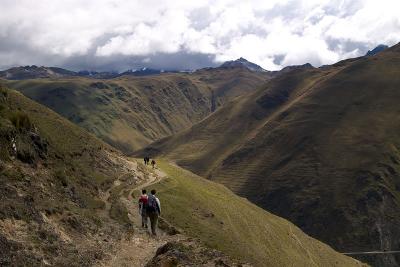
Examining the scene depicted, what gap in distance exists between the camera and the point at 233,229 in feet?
223

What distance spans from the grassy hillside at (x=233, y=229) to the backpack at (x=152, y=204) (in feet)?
59.3

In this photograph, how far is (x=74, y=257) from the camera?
94.2 ft

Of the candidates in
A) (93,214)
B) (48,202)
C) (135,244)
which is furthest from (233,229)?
(48,202)

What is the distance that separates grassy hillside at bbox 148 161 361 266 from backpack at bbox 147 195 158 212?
18.1 metres

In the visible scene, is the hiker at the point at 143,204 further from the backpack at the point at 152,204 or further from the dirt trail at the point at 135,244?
the backpack at the point at 152,204

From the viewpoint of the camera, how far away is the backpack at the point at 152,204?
36.9m

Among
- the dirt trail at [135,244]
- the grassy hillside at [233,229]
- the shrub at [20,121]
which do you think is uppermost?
the shrub at [20,121]

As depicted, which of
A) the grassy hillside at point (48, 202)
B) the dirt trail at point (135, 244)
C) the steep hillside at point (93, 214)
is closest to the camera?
the grassy hillside at point (48, 202)

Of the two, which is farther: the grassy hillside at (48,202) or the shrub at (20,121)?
the shrub at (20,121)

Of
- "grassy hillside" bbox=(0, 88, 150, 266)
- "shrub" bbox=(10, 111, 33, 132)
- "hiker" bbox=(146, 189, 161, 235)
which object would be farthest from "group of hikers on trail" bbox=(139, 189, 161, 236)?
"shrub" bbox=(10, 111, 33, 132)

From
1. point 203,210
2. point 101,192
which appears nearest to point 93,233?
point 101,192

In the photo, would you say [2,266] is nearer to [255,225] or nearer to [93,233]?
[93,233]

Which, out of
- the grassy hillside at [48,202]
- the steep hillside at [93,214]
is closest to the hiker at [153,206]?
the steep hillside at [93,214]

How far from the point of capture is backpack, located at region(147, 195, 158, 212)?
36.9 metres
